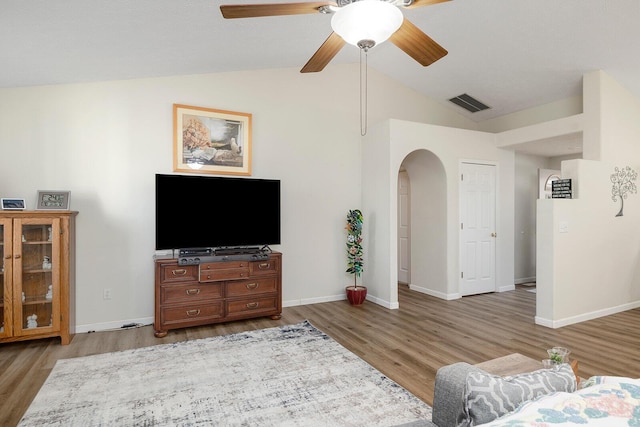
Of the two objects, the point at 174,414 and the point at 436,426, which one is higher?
the point at 436,426

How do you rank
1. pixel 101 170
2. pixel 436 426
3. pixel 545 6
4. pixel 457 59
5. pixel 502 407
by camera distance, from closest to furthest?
pixel 502 407 → pixel 436 426 → pixel 545 6 → pixel 101 170 → pixel 457 59

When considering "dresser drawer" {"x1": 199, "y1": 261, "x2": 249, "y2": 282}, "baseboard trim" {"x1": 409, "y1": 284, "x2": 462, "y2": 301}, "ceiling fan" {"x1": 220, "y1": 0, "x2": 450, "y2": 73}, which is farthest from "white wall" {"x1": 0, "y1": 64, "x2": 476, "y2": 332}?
"ceiling fan" {"x1": 220, "y1": 0, "x2": 450, "y2": 73}

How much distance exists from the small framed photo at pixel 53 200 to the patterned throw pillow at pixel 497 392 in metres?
3.89

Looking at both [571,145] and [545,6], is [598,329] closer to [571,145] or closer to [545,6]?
[571,145]

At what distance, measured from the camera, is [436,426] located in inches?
51.0

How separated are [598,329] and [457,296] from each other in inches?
66.3

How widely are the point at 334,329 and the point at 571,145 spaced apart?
479cm

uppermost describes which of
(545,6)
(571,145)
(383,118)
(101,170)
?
(545,6)

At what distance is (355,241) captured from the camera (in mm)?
4879

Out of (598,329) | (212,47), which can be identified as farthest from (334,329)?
(212,47)

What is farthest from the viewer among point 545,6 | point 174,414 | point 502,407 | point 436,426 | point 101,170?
point 101,170

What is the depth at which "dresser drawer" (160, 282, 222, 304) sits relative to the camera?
11.9 feet

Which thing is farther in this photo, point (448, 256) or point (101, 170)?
point (448, 256)

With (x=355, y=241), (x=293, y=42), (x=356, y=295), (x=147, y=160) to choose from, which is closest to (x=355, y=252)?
(x=355, y=241)
